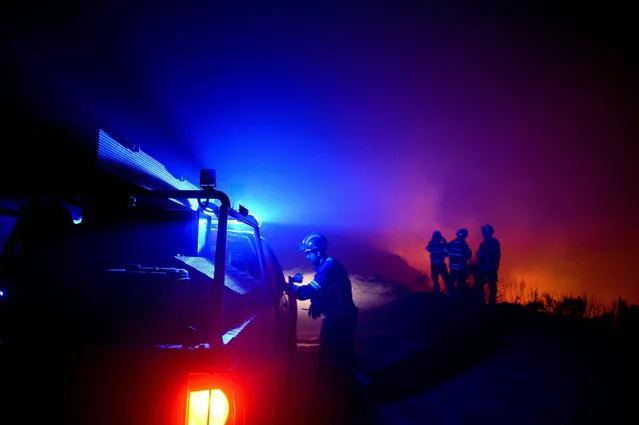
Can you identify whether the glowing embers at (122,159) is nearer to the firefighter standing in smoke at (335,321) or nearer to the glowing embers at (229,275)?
the glowing embers at (229,275)

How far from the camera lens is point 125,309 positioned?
1.98 m

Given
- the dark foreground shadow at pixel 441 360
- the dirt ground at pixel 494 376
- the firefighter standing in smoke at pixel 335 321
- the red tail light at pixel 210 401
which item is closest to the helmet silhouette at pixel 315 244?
the firefighter standing in smoke at pixel 335 321

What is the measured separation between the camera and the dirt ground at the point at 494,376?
355 centimetres

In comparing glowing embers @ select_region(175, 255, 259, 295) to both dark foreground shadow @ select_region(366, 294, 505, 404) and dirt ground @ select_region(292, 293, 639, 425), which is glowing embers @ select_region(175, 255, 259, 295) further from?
dark foreground shadow @ select_region(366, 294, 505, 404)

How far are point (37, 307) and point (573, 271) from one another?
80.8 ft

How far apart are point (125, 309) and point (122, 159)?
849 mm

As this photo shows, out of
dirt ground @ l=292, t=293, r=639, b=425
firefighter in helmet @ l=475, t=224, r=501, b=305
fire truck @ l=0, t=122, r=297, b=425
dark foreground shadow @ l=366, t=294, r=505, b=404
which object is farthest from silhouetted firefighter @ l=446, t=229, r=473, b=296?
fire truck @ l=0, t=122, r=297, b=425

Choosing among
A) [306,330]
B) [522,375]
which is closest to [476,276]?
[306,330]

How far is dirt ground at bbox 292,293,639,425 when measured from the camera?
3.55m

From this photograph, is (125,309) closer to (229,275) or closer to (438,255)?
(229,275)

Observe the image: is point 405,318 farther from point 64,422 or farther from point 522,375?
point 64,422

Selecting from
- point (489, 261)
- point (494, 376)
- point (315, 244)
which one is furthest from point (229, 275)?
point (489, 261)

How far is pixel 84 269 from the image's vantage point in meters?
2.29

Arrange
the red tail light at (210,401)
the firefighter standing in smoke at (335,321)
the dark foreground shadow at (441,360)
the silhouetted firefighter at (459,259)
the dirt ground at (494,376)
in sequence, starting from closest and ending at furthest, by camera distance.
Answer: the red tail light at (210,401)
the dirt ground at (494,376)
the firefighter standing in smoke at (335,321)
the dark foreground shadow at (441,360)
the silhouetted firefighter at (459,259)
